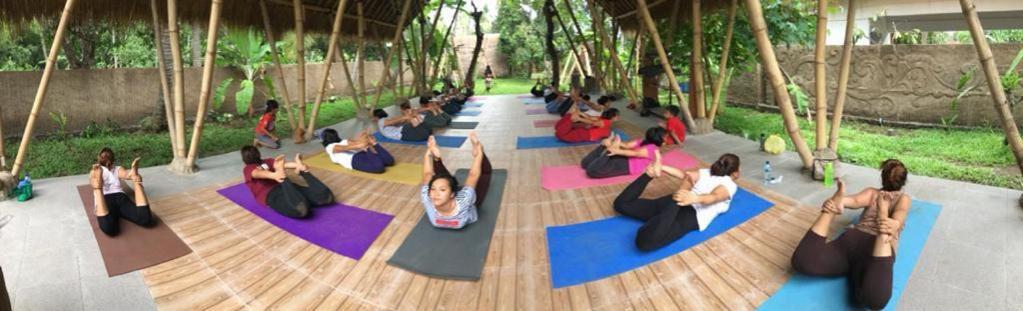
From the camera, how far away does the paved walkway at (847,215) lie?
2.44 metres

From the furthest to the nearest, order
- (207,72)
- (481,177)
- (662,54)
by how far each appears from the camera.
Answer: (662,54) → (207,72) → (481,177)

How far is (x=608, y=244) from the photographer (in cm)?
321

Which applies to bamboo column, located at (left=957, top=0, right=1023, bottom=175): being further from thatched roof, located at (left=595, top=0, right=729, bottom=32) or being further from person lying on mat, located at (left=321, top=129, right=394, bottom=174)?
person lying on mat, located at (left=321, top=129, right=394, bottom=174)

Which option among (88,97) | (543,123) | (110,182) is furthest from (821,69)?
(88,97)

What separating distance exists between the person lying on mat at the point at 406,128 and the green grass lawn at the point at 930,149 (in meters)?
4.78

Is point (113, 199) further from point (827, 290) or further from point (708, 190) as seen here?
point (827, 290)

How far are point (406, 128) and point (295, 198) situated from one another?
3.44m

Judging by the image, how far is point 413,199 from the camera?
4250 mm

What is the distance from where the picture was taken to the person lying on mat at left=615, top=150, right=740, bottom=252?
3.08 m

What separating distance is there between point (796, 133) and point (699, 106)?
2.51 metres

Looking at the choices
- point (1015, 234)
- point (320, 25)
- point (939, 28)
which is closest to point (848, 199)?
point (1015, 234)

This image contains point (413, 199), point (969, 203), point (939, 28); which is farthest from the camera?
point (939, 28)

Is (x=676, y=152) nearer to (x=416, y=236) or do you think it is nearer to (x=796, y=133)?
(x=796, y=133)

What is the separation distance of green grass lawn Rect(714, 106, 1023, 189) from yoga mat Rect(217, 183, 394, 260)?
5.09 meters
